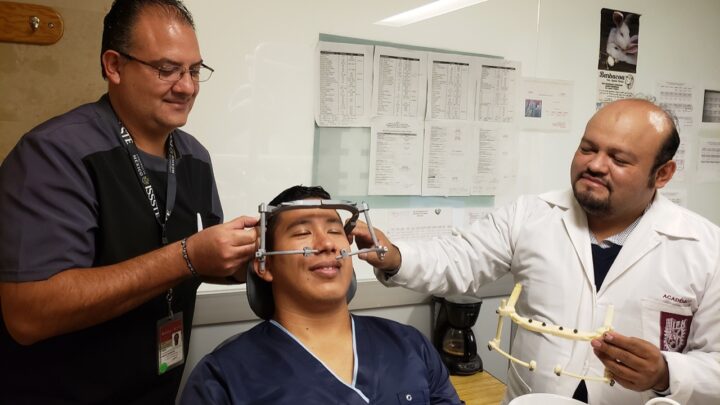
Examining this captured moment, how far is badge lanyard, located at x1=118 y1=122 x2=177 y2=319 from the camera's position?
1.46 meters

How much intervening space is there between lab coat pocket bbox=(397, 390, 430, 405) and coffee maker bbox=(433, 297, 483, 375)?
0.86 m

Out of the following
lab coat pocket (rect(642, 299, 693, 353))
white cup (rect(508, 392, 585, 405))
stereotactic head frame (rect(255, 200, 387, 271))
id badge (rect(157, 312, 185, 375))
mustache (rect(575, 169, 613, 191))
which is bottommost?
white cup (rect(508, 392, 585, 405))

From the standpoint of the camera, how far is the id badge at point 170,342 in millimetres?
1534

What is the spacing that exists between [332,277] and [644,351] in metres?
0.87

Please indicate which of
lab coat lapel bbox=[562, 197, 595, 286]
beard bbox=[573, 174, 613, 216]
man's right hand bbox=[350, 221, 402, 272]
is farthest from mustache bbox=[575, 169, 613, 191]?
man's right hand bbox=[350, 221, 402, 272]

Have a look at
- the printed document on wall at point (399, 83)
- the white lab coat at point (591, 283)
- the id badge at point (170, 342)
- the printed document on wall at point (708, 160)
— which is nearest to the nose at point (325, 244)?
the white lab coat at point (591, 283)

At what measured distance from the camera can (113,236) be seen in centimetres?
140

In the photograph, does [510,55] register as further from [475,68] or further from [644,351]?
[644,351]

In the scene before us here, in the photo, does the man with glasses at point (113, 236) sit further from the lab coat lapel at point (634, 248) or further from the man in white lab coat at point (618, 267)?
the lab coat lapel at point (634, 248)

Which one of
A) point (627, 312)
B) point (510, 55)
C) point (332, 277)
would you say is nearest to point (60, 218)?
point (332, 277)

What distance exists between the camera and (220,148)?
205cm

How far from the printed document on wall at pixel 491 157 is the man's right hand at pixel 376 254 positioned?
3.08ft

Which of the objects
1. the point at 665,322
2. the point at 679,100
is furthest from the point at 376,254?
the point at 679,100

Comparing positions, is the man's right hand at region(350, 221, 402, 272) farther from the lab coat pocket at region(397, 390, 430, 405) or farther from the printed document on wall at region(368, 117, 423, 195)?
the printed document on wall at region(368, 117, 423, 195)
